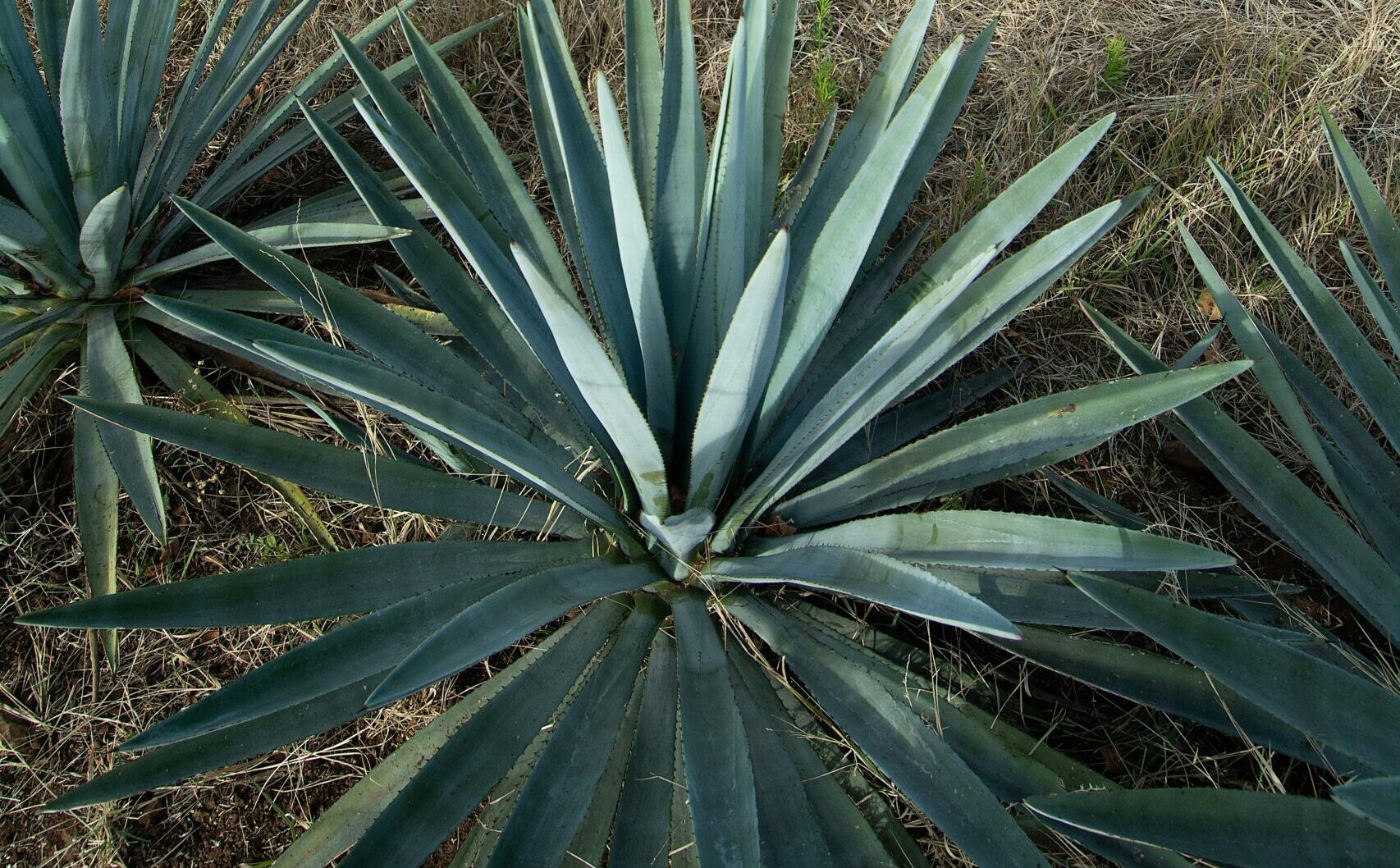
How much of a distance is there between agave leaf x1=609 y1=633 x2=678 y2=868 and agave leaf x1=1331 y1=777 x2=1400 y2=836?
0.92 meters

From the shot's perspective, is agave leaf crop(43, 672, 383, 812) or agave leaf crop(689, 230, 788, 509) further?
agave leaf crop(43, 672, 383, 812)

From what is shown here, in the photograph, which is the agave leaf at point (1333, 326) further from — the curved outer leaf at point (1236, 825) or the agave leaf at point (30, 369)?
the agave leaf at point (30, 369)

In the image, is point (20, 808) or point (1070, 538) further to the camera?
point (20, 808)

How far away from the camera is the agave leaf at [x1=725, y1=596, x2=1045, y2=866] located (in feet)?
4.70

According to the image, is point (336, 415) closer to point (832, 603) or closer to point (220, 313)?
point (220, 313)

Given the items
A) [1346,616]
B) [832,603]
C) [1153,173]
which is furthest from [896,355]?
[1153,173]

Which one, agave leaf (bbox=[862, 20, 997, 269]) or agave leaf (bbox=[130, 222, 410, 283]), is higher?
agave leaf (bbox=[130, 222, 410, 283])

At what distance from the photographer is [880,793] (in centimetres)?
187

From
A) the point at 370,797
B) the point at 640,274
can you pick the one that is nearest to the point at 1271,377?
the point at 640,274

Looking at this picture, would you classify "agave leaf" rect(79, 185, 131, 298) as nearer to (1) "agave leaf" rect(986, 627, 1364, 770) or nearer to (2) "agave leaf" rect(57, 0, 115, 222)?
(2) "agave leaf" rect(57, 0, 115, 222)

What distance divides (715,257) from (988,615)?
2.52 ft

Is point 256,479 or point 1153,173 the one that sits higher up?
point 1153,173

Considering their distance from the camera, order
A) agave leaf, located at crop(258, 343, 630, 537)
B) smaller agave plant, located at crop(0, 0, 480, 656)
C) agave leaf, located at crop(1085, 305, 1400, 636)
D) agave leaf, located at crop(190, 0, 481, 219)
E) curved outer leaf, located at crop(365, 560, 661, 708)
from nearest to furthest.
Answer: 1. curved outer leaf, located at crop(365, 560, 661, 708)
2. agave leaf, located at crop(258, 343, 630, 537)
3. agave leaf, located at crop(1085, 305, 1400, 636)
4. smaller agave plant, located at crop(0, 0, 480, 656)
5. agave leaf, located at crop(190, 0, 481, 219)

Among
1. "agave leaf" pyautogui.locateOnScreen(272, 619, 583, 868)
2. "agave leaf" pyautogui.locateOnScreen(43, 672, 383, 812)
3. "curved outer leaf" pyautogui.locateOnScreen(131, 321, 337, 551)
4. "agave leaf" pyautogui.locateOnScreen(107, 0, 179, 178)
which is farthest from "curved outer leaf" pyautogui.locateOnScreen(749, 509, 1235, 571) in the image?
"agave leaf" pyautogui.locateOnScreen(107, 0, 179, 178)
